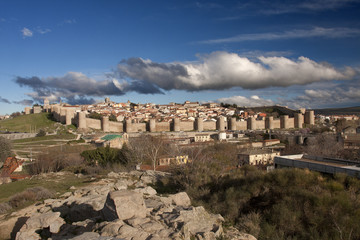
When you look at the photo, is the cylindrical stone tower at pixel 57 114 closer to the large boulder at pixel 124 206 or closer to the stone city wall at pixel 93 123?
the stone city wall at pixel 93 123

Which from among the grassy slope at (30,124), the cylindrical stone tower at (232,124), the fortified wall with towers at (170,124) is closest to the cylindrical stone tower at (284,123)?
the fortified wall with towers at (170,124)

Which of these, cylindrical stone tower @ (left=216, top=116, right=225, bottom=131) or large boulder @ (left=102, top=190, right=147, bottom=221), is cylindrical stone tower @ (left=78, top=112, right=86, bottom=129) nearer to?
cylindrical stone tower @ (left=216, top=116, right=225, bottom=131)

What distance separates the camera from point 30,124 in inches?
2074

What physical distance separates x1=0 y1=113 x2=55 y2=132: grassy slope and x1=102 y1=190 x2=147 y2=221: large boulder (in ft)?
154

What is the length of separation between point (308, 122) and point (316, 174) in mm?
61045

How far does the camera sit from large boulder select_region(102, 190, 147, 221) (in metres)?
4.98

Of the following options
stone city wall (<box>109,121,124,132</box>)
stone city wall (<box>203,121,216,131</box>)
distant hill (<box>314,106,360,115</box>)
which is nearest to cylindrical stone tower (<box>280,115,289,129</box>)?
stone city wall (<box>203,121,216,131</box>)

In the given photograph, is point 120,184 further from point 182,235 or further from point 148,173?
point 182,235

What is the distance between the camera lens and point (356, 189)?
306 inches

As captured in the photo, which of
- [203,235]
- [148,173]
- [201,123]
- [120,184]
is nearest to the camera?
[203,235]

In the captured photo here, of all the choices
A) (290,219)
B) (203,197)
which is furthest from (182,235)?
(203,197)

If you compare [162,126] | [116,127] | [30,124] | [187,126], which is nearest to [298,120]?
[187,126]

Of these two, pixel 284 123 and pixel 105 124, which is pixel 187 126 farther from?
pixel 284 123

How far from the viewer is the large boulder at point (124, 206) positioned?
16.3ft
